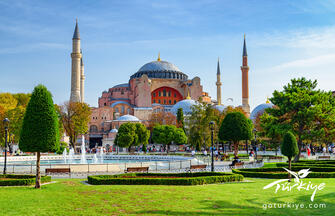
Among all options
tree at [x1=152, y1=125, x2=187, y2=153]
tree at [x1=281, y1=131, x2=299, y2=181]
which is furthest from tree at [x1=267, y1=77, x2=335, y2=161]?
tree at [x1=152, y1=125, x2=187, y2=153]

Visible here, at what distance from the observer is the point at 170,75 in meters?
79.2

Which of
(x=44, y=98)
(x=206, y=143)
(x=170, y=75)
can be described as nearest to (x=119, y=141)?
(x=206, y=143)

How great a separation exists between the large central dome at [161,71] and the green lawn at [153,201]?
68.8m

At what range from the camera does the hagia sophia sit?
2398 inches

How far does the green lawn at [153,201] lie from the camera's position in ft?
24.7

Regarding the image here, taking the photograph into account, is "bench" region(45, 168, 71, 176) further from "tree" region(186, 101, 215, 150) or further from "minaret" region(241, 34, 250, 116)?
"minaret" region(241, 34, 250, 116)

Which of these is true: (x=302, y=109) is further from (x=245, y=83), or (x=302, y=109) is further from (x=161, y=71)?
(x=161, y=71)

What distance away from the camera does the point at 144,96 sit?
7031cm

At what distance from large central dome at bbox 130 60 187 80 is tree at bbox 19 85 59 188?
67396 mm

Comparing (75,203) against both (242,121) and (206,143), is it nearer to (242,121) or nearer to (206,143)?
(242,121)

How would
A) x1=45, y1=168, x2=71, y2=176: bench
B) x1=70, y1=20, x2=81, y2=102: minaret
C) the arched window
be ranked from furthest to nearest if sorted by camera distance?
the arched window → x1=70, y1=20, x2=81, y2=102: minaret → x1=45, y1=168, x2=71, y2=176: bench

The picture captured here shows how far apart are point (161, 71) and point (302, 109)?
58.3 meters

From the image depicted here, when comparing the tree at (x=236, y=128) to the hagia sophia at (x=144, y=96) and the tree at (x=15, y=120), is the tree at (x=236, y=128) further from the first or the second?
the hagia sophia at (x=144, y=96)

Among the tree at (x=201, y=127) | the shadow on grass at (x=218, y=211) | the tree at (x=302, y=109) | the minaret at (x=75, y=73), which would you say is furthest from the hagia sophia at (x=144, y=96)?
the shadow on grass at (x=218, y=211)
